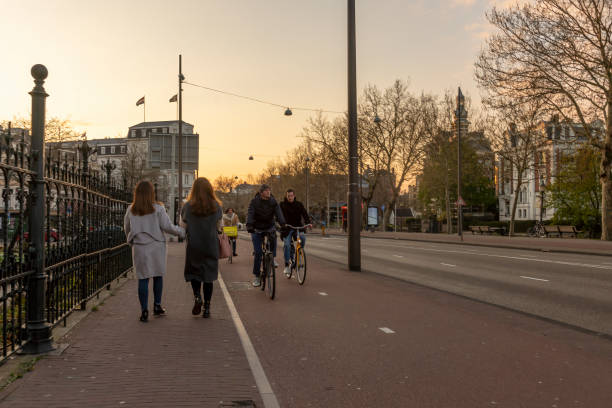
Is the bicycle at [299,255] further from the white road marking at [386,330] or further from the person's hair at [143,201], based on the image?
the white road marking at [386,330]

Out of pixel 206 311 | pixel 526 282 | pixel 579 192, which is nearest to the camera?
pixel 206 311

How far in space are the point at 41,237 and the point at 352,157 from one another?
9236 mm

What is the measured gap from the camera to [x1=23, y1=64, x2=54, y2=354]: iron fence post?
5.28 meters

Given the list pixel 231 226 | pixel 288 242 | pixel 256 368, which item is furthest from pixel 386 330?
pixel 231 226

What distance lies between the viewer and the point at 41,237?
5348 millimetres

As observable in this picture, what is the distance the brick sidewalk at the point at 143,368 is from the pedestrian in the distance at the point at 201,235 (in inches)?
22.3

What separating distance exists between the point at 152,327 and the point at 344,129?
49273 millimetres

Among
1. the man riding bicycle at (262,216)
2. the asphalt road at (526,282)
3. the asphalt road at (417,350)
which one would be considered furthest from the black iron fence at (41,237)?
the asphalt road at (526,282)

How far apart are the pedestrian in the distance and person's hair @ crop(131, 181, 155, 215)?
Answer: 0.46 m

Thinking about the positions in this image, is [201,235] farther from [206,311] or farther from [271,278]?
[271,278]

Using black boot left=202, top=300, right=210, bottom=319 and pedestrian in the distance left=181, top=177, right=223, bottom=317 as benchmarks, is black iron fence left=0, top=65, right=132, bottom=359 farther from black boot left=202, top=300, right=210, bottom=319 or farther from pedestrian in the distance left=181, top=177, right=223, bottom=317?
black boot left=202, top=300, right=210, bottom=319

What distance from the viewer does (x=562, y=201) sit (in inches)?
1748

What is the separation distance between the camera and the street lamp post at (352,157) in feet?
44.9

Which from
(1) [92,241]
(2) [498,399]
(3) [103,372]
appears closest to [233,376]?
(3) [103,372]
